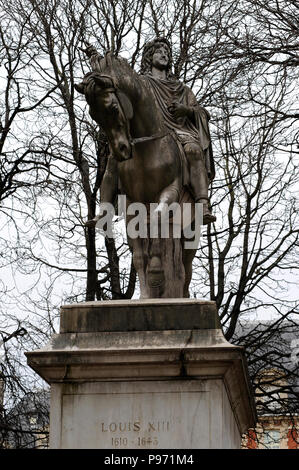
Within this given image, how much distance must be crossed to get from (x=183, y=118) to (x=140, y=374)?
2.62 meters

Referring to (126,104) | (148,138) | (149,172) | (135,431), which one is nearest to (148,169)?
(149,172)

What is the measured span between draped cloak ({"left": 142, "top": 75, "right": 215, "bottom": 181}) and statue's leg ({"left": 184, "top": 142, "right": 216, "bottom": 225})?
12 centimetres

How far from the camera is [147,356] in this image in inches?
321

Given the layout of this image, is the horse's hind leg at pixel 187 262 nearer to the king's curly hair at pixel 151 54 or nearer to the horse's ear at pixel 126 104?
the horse's ear at pixel 126 104

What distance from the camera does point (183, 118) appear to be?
9812 millimetres

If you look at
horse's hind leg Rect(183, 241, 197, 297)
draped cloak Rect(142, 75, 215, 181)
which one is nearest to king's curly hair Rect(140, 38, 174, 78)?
draped cloak Rect(142, 75, 215, 181)

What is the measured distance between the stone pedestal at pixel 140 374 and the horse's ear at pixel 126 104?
1.64 m

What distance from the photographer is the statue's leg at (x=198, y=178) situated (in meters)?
9.44

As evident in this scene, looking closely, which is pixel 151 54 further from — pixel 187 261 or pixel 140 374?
pixel 140 374

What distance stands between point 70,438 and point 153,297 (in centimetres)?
152

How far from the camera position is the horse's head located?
8820 mm

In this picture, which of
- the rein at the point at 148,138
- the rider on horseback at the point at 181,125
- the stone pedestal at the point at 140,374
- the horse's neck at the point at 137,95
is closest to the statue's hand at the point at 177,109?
the rider on horseback at the point at 181,125

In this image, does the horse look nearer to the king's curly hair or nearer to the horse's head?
the horse's head

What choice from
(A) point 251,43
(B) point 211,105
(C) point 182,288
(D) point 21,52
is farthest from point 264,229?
(C) point 182,288
